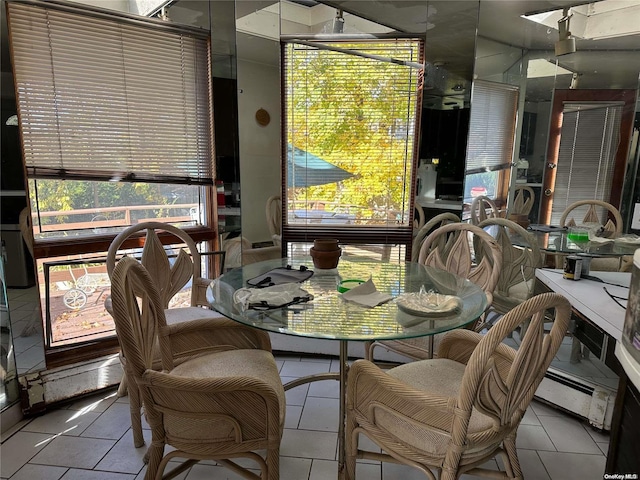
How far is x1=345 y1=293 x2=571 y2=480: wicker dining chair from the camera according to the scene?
1064 mm

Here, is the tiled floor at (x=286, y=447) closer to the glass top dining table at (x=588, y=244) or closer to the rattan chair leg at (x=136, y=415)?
the rattan chair leg at (x=136, y=415)

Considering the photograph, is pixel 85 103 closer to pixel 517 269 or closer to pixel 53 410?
pixel 53 410

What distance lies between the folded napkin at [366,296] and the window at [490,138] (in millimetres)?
1467

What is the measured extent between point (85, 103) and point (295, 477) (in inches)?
87.1

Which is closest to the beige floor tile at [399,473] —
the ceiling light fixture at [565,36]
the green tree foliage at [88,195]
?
the green tree foliage at [88,195]

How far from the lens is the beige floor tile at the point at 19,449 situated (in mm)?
1755

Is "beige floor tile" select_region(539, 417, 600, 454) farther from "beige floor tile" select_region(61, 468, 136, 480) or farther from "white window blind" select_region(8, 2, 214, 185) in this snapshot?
"white window blind" select_region(8, 2, 214, 185)

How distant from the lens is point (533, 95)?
2701 millimetres

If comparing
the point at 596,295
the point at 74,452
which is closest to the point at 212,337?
the point at 74,452

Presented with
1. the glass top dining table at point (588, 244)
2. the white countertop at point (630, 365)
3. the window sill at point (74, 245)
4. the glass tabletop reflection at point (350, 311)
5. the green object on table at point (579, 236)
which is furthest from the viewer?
the green object on table at point (579, 236)

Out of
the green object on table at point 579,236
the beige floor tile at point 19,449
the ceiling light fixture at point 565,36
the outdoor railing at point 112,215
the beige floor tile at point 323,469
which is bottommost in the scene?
the beige floor tile at point 19,449

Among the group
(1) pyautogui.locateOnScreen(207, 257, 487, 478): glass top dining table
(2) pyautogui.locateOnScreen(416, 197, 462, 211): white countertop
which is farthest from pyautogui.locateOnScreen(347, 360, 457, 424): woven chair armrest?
(2) pyautogui.locateOnScreen(416, 197, 462, 211): white countertop

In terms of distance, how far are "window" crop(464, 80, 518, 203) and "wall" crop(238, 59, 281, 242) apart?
1.28 metres

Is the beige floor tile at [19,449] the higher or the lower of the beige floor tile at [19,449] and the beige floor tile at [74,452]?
the lower
